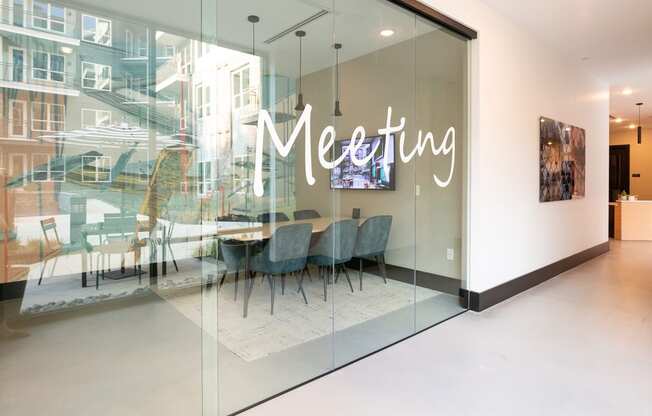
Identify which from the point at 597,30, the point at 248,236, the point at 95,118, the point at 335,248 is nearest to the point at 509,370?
the point at 335,248

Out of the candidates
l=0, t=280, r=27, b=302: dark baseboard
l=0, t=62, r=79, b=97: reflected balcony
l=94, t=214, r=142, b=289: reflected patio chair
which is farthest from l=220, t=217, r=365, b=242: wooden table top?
l=0, t=62, r=79, b=97: reflected balcony

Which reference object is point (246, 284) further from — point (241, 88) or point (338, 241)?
point (241, 88)

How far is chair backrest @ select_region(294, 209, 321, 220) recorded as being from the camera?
2618mm

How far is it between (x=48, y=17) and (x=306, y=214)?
1747 millimetres

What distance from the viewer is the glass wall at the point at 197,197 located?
66.9 inches

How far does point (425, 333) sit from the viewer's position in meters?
3.48

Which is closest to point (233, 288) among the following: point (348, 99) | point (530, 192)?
point (348, 99)

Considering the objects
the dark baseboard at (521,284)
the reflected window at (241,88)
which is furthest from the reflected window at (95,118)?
the dark baseboard at (521,284)

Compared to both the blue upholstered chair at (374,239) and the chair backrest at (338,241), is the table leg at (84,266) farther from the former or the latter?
the blue upholstered chair at (374,239)

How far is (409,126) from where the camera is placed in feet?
11.6

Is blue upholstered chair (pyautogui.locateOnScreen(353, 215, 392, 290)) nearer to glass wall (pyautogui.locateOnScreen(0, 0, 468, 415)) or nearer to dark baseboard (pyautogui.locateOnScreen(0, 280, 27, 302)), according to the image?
glass wall (pyautogui.locateOnScreen(0, 0, 468, 415))

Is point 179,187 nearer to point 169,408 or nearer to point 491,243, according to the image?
point 169,408

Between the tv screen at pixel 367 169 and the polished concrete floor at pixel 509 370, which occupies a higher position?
the tv screen at pixel 367 169

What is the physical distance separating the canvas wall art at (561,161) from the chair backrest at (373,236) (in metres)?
2.81
